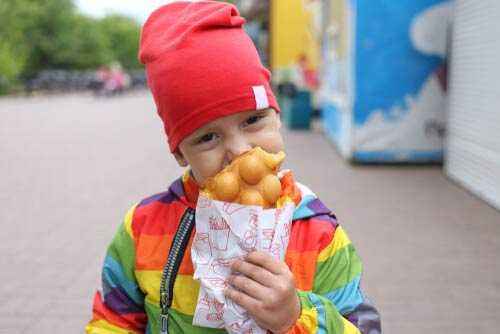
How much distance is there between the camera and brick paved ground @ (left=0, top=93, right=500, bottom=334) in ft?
14.6

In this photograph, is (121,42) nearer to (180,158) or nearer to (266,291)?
(180,158)

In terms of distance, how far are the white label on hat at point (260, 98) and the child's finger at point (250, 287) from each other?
40 cm

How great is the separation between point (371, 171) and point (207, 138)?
333 inches

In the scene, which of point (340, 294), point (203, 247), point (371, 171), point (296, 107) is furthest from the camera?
point (296, 107)

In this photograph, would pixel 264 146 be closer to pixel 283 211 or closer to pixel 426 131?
pixel 283 211

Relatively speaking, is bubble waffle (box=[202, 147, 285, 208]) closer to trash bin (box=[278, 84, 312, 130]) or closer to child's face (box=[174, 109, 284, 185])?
child's face (box=[174, 109, 284, 185])

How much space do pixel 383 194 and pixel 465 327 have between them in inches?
160

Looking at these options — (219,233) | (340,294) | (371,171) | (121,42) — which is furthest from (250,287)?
(121,42)

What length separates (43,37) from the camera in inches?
1903

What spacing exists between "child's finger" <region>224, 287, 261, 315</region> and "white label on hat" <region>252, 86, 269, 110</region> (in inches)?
16.9

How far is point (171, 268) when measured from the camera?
5.34ft

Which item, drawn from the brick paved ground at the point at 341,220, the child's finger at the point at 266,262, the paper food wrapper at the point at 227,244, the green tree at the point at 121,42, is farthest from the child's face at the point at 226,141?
the green tree at the point at 121,42

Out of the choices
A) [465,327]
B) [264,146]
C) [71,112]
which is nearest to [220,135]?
[264,146]

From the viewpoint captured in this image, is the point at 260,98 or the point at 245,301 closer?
the point at 245,301
